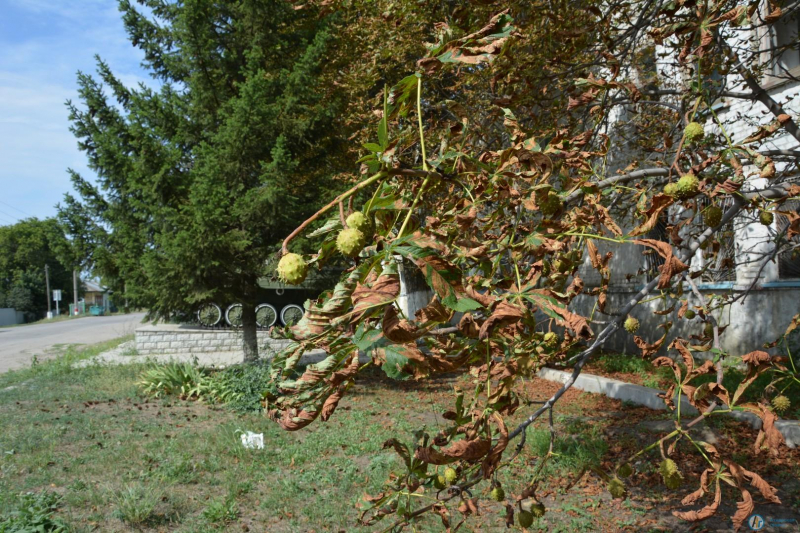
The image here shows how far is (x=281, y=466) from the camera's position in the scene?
16.0 feet

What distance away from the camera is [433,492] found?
3871 mm

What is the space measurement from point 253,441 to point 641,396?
4.42 meters

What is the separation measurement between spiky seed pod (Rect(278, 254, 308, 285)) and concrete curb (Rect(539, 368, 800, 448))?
431 centimetres

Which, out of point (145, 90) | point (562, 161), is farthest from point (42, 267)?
point (562, 161)

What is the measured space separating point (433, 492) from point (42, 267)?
54.4m

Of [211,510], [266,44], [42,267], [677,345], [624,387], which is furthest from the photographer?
[42,267]

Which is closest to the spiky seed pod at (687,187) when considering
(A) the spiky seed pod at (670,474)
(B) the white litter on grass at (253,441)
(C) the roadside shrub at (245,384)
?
(A) the spiky seed pod at (670,474)

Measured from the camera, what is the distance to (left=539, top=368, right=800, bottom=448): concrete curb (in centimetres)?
466

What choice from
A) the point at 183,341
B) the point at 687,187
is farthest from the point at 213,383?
the point at 687,187

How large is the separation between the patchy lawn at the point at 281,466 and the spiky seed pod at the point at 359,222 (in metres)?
2.69

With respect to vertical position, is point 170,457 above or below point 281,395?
below

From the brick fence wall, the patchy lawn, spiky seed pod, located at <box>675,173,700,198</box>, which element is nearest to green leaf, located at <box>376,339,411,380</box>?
spiky seed pod, located at <box>675,173,700,198</box>

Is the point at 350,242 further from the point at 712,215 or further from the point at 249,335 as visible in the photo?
the point at 249,335

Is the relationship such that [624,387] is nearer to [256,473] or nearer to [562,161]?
[256,473]
